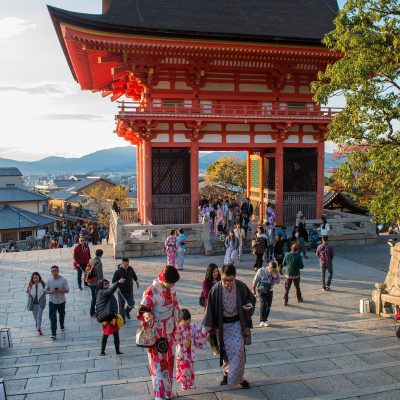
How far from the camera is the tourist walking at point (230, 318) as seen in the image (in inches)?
235

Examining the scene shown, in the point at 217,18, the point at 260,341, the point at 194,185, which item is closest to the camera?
the point at 260,341

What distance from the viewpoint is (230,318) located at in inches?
239

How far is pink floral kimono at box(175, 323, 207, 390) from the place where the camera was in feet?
19.7

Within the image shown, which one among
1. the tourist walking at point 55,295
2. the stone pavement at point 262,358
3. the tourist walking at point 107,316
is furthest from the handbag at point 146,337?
the tourist walking at point 55,295

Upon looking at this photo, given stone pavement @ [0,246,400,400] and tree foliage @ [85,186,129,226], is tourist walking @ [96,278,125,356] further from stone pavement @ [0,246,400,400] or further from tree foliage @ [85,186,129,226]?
tree foliage @ [85,186,129,226]

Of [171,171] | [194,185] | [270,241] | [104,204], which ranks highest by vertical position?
[171,171]

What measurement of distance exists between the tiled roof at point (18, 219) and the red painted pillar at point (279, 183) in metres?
31.2

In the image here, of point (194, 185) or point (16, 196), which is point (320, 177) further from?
point (16, 196)

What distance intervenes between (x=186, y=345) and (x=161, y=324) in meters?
0.69

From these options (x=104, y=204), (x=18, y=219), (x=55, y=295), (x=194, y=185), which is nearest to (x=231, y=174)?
(x=104, y=204)

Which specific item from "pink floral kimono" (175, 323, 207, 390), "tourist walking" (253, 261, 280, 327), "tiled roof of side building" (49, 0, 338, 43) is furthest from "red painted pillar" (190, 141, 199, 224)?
"pink floral kimono" (175, 323, 207, 390)

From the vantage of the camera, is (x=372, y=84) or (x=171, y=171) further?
(x=171, y=171)

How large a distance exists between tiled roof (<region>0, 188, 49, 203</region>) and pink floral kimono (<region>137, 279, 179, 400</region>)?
163ft

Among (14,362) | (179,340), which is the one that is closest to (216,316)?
(179,340)
